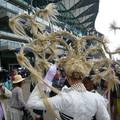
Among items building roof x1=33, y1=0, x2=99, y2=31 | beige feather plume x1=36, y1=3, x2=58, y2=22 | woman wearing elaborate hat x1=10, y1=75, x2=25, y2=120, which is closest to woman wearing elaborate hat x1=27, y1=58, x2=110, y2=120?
beige feather plume x1=36, y1=3, x2=58, y2=22

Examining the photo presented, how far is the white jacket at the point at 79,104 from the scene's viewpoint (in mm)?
3256

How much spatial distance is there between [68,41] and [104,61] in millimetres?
426

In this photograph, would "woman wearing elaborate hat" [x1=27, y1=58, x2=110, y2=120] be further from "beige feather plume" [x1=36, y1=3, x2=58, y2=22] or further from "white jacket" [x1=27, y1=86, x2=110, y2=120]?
"beige feather plume" [x1=36, y1=3, x2=58, y2=22]

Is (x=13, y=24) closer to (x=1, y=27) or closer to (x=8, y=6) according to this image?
(x=8, y=6)

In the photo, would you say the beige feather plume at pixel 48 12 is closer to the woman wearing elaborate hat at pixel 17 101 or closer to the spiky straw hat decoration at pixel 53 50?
the spiky straw hat decoration at pixel 53 50

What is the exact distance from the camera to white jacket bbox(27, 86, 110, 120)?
3256 mm

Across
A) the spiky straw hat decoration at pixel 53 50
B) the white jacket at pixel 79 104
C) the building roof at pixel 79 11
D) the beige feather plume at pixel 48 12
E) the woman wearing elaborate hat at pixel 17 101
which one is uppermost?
the building roof at pixel 79 11

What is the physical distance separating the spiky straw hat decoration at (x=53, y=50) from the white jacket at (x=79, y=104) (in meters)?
0.08

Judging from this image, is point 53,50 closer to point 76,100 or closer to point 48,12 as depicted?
point 48,12

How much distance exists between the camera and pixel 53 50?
3939 millimetres

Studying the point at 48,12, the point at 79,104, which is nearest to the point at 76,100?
the point at 79,104

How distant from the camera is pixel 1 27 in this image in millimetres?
24906

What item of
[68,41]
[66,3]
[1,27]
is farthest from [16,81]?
[66,3]

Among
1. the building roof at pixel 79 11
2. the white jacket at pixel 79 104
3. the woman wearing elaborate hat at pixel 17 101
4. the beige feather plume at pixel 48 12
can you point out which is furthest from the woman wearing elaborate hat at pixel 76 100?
the building roof at pixel 79 11
